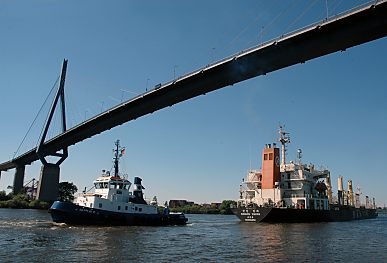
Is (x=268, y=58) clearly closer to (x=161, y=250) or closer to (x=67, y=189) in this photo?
(x=161, y=250)

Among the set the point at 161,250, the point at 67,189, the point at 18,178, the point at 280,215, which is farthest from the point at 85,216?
the point at 67,189

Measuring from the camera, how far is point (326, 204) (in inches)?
2340

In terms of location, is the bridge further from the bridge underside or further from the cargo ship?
the cargo ship

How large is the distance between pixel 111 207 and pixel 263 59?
21.2m

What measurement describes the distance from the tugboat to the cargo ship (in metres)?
13.4

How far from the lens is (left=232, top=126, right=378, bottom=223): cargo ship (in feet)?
152

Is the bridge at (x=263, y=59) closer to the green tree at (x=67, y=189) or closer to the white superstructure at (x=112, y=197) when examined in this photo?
the white superstructure at (x=112, y=197)

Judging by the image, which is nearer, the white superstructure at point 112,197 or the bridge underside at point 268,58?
the bridge underside at point 268,58

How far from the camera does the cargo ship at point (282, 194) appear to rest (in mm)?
46344

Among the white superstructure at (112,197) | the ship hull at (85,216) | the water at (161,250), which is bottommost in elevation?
the water at (161,250)

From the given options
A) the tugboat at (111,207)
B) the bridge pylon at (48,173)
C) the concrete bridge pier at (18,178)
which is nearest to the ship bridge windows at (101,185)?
the tugboat at (111,207)

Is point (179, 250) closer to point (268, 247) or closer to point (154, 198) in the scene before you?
point (268, 247)

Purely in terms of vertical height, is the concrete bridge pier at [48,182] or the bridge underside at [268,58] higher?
the bridge underside at [268,58]

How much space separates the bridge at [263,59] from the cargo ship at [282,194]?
17136 mm
